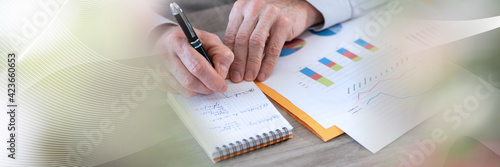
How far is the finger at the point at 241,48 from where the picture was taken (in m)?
0.77

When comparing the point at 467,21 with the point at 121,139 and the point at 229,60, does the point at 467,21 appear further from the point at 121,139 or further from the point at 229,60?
the point at 121,139

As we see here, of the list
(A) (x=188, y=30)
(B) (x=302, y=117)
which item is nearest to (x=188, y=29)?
(A) (x=188, y=30)

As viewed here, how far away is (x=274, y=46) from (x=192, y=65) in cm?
21

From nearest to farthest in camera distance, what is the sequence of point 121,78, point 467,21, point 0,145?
point 0,145 → point 121,78 → point 467,21

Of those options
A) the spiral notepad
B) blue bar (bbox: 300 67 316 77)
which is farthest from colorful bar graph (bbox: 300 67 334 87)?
the spiral notepad

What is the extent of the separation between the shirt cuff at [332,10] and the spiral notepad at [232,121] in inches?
11.0

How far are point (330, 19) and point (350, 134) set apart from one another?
37 centimetres

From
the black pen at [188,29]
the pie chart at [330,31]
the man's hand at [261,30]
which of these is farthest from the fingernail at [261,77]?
the pie chart at [330,31]

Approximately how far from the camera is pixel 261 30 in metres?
0.83

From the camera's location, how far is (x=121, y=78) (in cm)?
71

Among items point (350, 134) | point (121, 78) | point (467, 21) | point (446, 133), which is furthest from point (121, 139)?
point (467, 21)

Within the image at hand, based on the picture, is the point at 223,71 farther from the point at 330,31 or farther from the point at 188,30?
the point at 330,31

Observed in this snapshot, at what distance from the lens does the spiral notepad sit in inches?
24.1

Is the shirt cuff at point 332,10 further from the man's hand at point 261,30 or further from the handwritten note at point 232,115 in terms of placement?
the handwritten note at point 232,115
